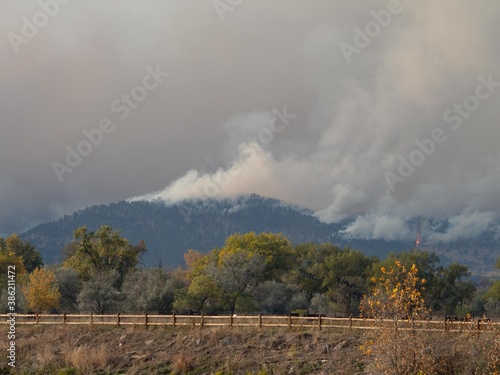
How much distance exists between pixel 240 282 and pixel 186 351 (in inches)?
1703

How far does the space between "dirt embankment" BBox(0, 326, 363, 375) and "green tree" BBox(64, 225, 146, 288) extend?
148 feet

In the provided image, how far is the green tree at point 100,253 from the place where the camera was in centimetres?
10475

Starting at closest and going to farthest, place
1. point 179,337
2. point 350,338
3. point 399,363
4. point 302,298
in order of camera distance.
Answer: point 399,363 < point 350,338 < point 179,337 < point 302,298

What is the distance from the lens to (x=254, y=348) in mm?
47750

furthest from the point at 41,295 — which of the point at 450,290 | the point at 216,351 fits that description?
the point at 450,290

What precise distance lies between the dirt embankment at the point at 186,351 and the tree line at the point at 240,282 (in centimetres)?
2376

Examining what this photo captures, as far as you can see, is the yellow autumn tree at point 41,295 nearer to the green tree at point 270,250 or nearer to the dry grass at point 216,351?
the dry grass at point 216,351

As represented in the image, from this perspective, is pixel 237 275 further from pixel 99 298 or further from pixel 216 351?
pixel 216 351

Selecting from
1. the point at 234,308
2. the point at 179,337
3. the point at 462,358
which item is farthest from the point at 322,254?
the point at 462,358

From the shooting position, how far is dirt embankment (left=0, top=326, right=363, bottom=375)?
144 ft

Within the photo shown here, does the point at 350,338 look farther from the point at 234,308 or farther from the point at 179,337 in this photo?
the point at 234,308

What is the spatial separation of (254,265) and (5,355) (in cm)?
4539

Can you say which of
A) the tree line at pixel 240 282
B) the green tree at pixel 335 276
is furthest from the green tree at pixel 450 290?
the green tree at pixel 335 276

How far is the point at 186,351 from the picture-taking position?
1955 inches
